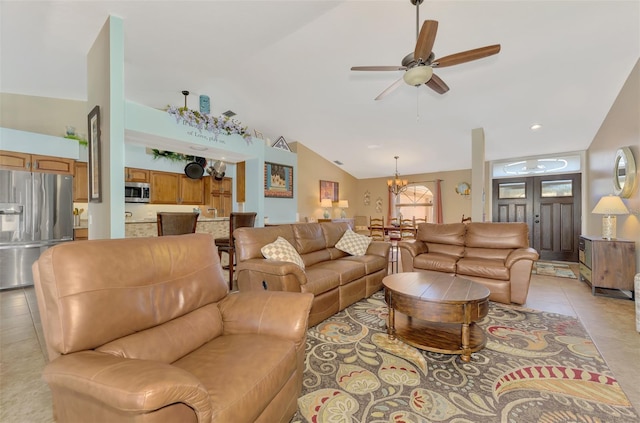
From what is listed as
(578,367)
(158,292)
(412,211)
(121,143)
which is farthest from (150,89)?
(412,211)

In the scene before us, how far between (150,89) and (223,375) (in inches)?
188

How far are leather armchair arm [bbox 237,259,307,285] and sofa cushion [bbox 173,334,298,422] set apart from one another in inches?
37.9

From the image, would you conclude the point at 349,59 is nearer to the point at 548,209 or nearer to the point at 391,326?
the point at 391,326

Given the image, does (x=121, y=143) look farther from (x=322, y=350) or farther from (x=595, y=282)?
(x=595, y=282)

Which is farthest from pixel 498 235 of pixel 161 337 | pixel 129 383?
pixel 129 383

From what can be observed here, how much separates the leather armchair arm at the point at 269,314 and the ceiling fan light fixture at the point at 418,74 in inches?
87.4

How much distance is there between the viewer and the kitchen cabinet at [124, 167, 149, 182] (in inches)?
212

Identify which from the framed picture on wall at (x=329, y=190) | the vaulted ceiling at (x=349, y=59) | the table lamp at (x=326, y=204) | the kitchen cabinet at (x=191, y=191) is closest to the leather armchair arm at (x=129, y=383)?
the vaulted ceiling at (x=349, y=59)

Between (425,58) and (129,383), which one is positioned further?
(425,58)

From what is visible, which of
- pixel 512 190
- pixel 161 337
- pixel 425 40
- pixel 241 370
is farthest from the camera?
pixel 512 190

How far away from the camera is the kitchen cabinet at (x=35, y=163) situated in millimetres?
4113

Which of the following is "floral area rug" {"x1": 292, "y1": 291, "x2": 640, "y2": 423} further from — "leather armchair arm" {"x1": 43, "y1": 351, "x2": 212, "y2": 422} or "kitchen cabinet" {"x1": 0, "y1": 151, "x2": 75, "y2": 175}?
"kitchen cabinet" {"x1": 0, "y1": 151, "x2": 75, "y2": 175}

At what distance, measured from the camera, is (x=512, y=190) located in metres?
7.07

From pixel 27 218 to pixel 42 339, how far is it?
2.69 m
